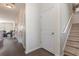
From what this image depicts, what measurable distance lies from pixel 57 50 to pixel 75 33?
41cm

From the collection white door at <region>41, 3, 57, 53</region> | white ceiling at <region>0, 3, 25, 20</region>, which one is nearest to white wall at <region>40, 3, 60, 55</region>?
white door at <region>41, 3, 57, 53</region>

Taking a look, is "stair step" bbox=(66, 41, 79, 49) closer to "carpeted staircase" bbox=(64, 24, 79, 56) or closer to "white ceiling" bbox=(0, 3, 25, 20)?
"carpeted staircase" bbox=(64, 24, 79, 56)

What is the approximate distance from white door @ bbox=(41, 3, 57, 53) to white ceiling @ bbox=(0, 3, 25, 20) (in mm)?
421

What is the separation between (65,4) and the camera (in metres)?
1.51

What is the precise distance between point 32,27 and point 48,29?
28 centimetres

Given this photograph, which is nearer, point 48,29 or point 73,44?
point 73,44

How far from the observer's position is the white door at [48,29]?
1531 mm

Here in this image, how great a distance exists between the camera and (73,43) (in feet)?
4.84

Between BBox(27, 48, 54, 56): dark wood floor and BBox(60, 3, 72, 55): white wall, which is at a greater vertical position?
BBox(60, 3, 72, 55): white wall

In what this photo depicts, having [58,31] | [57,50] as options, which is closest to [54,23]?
[58,31]

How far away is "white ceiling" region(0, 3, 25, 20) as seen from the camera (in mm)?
1524

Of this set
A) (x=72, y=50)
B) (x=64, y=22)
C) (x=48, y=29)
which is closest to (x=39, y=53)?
(x=48, y=29)

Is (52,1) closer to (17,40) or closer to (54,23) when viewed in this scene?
(54,23)

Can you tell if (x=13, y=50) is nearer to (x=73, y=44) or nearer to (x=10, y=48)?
(x=10, y=48)
